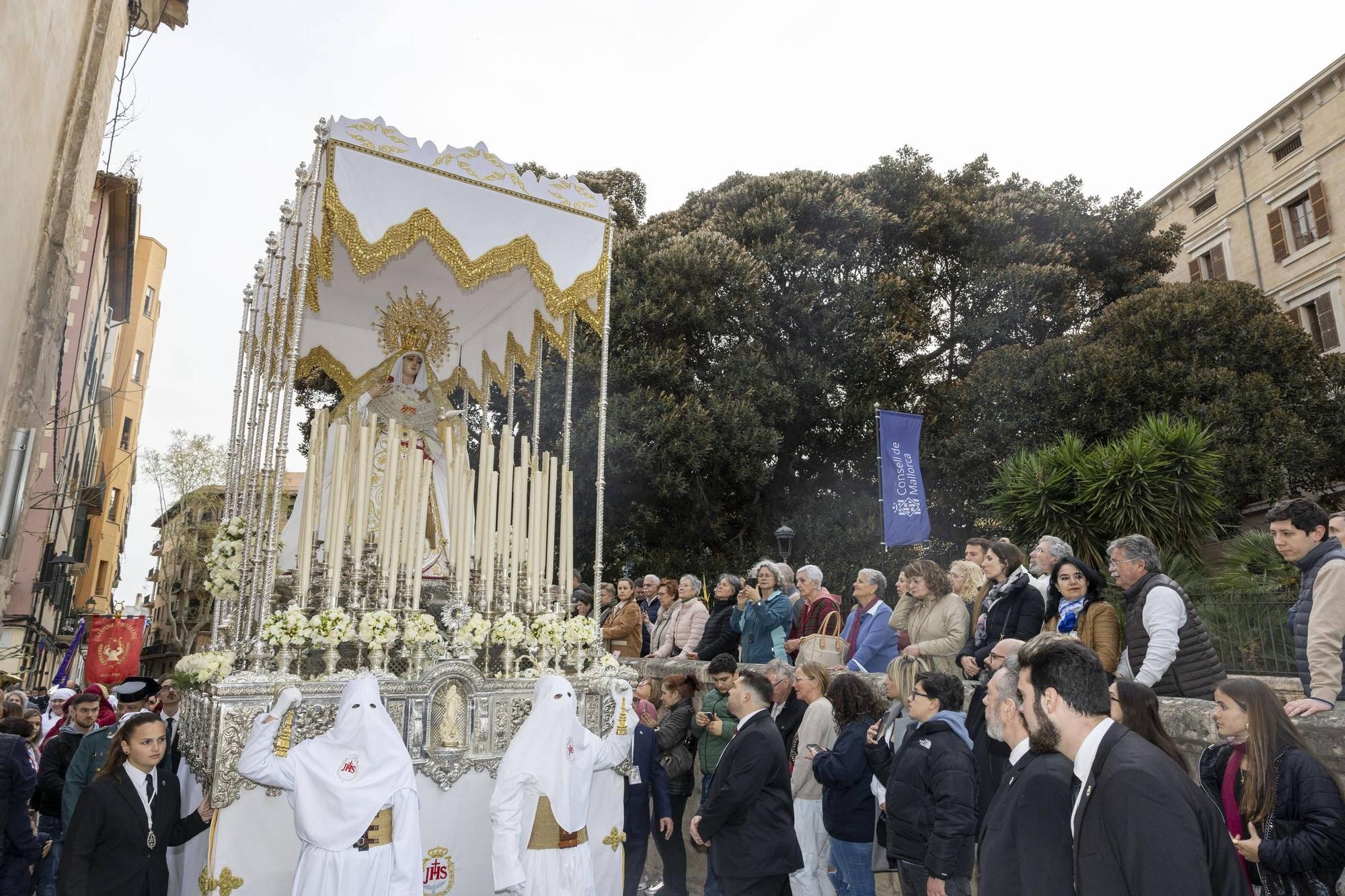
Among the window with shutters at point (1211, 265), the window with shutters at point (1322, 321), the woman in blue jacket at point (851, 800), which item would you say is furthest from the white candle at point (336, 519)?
the window with shutters at point (1211, 265)

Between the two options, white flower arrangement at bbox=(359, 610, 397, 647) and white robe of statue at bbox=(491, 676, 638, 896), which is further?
white flower arrangement at bbox=(359, 610, 397, 647)

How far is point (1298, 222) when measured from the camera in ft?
83.0

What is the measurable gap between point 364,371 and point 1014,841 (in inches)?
316

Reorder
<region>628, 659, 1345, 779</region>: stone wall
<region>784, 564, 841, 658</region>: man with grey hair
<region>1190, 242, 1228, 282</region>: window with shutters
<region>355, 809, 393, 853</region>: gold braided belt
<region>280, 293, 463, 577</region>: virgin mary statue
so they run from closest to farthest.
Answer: <region>628, 659, 1345, 779</region>: stone wall → <region>355, 809, 393, 853</region>: gold braided belt → <region>280, 293, 463, 577</region>: virgin mary statue → <region>784, 564, 841, 658</region>: man with grey hair → <region>1190, 242, 1228, 282</region>: window with shutters

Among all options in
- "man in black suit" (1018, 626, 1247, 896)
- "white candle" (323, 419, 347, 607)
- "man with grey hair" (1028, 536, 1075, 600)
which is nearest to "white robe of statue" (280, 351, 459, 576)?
"white candle" (323, 419, 347, 607)

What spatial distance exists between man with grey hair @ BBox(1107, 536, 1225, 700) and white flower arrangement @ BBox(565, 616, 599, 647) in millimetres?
3769

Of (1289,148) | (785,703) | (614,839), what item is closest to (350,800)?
(614,839)

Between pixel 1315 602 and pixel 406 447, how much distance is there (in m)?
6.73

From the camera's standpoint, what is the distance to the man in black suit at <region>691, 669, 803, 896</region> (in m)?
5.03

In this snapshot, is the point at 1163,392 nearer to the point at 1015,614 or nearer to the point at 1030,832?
the point at 1015,614

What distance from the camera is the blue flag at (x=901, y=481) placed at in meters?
13.0

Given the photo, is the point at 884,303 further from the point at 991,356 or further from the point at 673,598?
the point at 673,598

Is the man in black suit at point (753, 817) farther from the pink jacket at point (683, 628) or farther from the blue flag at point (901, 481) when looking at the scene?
the blue flag at point (901, 481)

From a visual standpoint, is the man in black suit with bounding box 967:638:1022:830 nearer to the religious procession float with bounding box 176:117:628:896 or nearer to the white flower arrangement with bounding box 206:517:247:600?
the religious procession float with bounding box 176:117:628:896
